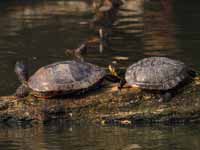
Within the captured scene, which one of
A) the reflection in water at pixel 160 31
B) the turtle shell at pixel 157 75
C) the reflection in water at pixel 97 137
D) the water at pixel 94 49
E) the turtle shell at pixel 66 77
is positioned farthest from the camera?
the reflection in water at pixel 160 31

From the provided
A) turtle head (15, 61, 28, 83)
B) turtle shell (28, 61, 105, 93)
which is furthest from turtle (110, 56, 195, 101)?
turtle head (15, 61, 28, 83)

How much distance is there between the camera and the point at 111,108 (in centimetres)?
1039

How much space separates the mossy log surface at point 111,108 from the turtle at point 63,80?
0.51 ft

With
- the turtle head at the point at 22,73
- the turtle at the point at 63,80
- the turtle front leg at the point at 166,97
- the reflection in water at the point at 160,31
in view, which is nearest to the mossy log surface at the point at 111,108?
the turtle front leg at the point at 166,97

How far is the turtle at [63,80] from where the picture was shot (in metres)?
10.4

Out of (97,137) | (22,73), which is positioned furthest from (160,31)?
(97,137)

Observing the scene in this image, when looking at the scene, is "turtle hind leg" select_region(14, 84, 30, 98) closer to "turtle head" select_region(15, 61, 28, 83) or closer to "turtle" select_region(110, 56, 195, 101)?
"turtle head" select_region(15, 61, 28, 83)

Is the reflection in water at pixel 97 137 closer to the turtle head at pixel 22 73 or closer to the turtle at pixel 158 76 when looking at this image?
the turtle at pixel 158 76

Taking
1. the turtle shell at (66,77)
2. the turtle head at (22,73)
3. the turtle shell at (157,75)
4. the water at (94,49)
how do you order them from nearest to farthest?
the water at (94,49), the turtle shell at (157,75), the turtle shell at (66,77), the turtle head at (22,73)

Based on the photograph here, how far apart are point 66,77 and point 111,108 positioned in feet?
2.54

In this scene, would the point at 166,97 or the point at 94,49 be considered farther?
the point at 94,49

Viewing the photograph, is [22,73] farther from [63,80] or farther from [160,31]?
[160,31]

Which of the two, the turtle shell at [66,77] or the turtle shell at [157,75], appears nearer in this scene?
the turtle shell at [157,75]

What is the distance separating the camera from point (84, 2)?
28953 millimetres
